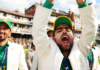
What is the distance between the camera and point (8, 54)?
2055mm

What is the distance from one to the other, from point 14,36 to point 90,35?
25.3m

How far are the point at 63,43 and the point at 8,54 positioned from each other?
4.17 feet

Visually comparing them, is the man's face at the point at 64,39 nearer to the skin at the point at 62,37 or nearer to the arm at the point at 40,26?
the skin at the point at 62,37

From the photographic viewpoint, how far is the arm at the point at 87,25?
4.63ft

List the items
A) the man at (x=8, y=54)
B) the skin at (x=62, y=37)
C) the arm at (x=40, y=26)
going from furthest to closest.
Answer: the man at (x=8, y=54) → the skin at (x=62, y=37) → the arm at (x=40, y=26)

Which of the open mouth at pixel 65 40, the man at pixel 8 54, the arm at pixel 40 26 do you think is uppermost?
the arm at pixel 40 26

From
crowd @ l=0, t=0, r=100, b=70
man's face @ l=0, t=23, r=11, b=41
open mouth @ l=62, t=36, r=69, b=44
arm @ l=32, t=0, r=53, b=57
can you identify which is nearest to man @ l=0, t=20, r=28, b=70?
man's face @ l=0, t=23, r=11, b=41

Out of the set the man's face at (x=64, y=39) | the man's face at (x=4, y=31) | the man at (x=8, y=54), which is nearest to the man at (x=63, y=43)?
the man's face at (x=64, y=39)

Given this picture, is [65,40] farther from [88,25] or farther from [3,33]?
[3,33]

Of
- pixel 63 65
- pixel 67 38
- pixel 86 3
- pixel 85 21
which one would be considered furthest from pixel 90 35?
pixel 63 65

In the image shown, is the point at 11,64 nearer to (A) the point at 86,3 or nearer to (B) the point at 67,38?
(B) the point at 67,38

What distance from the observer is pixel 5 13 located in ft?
76.4

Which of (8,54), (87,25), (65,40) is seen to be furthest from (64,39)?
(8,54)

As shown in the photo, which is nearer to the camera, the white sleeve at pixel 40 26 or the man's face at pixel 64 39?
the white sleeve at pixel 40 26
